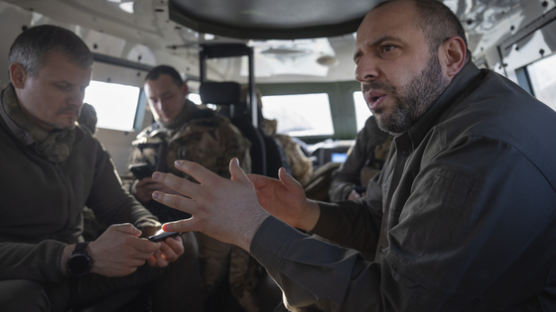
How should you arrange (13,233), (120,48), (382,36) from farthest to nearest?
(120,48) → (13,233) → (382,36)

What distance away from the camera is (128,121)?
400 cm

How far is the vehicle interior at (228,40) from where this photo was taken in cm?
280

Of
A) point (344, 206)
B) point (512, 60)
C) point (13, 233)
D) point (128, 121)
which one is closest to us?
point (13, 233)

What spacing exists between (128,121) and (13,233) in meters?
2.61

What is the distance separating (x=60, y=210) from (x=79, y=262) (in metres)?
0.44

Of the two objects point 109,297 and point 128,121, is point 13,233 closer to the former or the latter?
point 109,297

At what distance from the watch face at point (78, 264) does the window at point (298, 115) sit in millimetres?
5183

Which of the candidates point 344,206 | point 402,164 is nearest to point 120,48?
point 344,206

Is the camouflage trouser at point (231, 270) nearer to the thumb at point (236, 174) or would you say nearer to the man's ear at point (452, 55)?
the thumb at point (236, 174)

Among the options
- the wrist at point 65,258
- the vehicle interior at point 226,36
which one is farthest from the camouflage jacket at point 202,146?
the wrist at point 65,258

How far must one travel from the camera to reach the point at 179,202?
3.02 feet

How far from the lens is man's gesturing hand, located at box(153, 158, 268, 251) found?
0.92 meters

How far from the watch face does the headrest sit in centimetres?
210

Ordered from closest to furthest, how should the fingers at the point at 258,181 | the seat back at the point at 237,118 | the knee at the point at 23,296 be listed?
the knee at the point at 23,296 < the fingers at the point at 258,181 < the seat back at the point at 237,118
